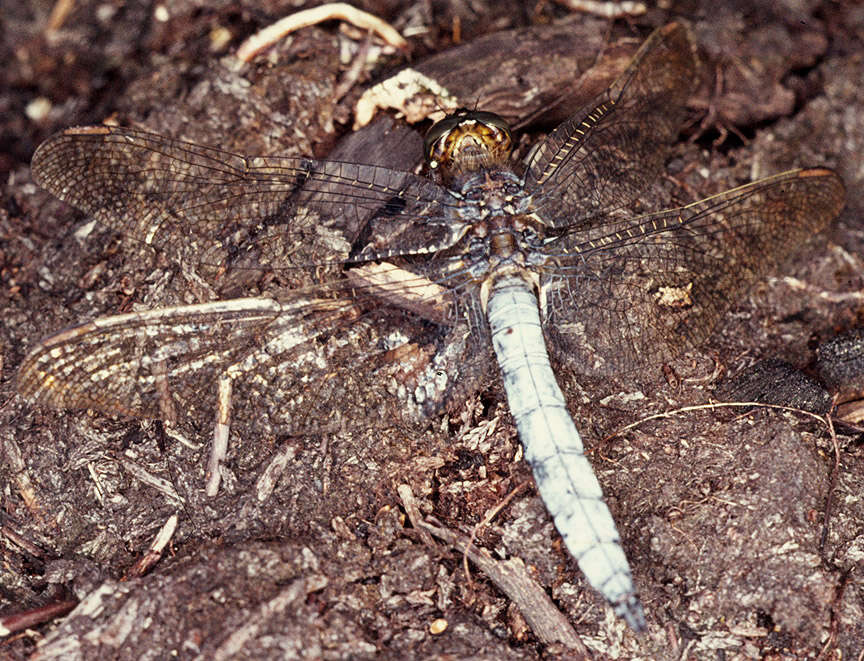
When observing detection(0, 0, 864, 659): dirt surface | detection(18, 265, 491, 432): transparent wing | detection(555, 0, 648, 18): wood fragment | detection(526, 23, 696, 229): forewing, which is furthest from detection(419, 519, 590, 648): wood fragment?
detection(555, 0, 648, 18): wood fragment

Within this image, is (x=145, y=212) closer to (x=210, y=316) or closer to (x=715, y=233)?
(x=210, y=316)

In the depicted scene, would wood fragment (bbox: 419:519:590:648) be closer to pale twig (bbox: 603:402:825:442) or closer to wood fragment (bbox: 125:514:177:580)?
pale twig (bbox: 603:402:825:442)

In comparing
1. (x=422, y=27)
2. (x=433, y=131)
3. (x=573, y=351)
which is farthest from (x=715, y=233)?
(x=422, y=27)

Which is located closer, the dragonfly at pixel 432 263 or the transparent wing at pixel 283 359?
the transparent wing at pixel 283 359

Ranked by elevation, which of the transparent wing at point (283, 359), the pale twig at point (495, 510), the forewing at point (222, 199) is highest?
the forewing at point (222, 199)

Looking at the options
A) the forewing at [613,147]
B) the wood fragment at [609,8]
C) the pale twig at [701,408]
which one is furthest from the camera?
the wood fragment at [609,8]

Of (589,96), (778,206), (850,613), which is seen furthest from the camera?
(589,96)

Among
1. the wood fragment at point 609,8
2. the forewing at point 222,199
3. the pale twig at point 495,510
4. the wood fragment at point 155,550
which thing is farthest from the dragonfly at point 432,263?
the wood fragment at point 609,8

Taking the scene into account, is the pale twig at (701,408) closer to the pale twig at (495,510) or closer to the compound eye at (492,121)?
the pale twig at (495,510)
